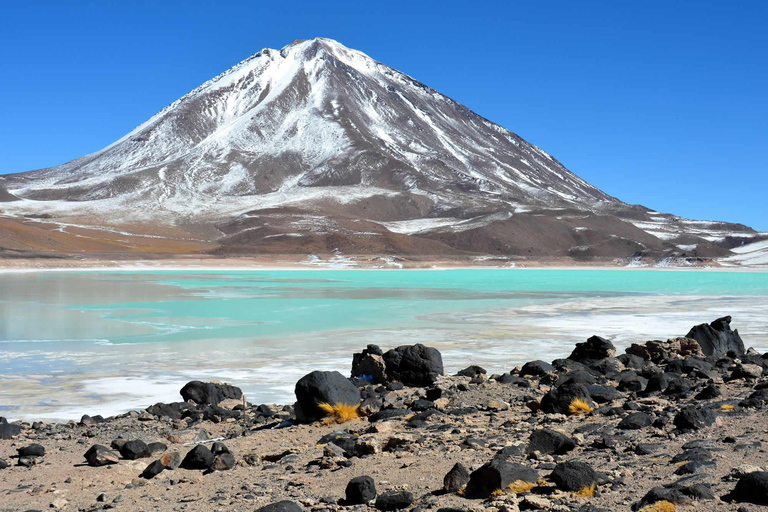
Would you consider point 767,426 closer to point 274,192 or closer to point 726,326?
point 726,326

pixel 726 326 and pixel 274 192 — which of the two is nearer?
pixel 726 326

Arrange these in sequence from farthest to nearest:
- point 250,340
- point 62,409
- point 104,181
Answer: point 104,181, point 250,340, point 62,409

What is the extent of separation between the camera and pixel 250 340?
64.0 feet

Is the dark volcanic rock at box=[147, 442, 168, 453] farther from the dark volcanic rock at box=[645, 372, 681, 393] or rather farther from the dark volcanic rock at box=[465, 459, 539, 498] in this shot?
the dark volcanic rock at box=[645, 372, 681, 393]

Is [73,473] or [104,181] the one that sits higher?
[104,181]

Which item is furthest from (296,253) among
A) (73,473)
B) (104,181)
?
(73,473)

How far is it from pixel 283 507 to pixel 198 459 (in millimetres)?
2060

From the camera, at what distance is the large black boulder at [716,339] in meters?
14.6

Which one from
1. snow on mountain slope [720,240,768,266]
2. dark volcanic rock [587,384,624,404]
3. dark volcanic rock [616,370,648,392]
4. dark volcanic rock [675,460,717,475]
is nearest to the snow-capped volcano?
snow on mountain slope [720,240,768,266]

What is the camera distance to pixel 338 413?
29.4 ft

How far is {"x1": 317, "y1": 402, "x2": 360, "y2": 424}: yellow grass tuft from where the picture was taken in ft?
29.2

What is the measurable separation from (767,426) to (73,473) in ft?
21.5

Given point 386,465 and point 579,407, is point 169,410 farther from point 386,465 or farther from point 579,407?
point 579,407

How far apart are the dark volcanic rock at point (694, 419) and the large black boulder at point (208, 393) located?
6371 mm
